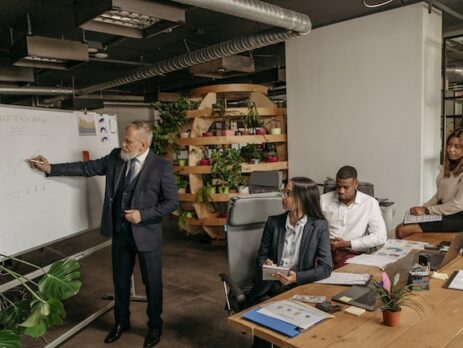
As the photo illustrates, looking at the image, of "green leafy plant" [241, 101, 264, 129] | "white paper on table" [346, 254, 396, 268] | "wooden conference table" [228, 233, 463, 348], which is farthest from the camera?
"green leafy plant" [241, 101, 264, 129]

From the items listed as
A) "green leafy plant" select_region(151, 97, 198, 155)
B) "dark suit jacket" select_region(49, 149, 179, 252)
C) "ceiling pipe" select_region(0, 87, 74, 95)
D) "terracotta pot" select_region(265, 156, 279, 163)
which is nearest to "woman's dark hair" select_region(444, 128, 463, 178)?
"dark suit jacket" select_region(49, 149, 179, 252)

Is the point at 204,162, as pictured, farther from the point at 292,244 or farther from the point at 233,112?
the point at 292,244

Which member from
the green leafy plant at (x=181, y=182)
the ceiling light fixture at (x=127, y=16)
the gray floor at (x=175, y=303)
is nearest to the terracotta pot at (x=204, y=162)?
the green leafy plant at (x=181, y=182)

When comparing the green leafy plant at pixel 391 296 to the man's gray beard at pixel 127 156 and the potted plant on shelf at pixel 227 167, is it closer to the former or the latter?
the man's gray beard at pixel 127 156

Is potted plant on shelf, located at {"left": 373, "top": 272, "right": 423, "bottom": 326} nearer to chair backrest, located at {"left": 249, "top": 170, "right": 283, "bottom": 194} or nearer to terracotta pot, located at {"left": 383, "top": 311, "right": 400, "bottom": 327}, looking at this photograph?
terracotta pot, located at {"left": 383, "top": 311, "right": 400, "bottom": 327}

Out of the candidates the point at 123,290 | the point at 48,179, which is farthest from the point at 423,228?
the point at 48,179

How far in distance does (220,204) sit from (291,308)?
360cm

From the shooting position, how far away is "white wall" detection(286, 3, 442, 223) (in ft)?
13.2

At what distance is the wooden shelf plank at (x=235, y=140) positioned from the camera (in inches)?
198

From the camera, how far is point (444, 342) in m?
1.36

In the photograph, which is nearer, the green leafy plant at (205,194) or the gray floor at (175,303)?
the gray floor at (175,303)

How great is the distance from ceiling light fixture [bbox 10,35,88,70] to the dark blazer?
3219 millimetres

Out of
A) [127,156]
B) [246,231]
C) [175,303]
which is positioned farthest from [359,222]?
[175,303]

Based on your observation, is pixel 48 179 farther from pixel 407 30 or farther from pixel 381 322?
pixel 407 30
